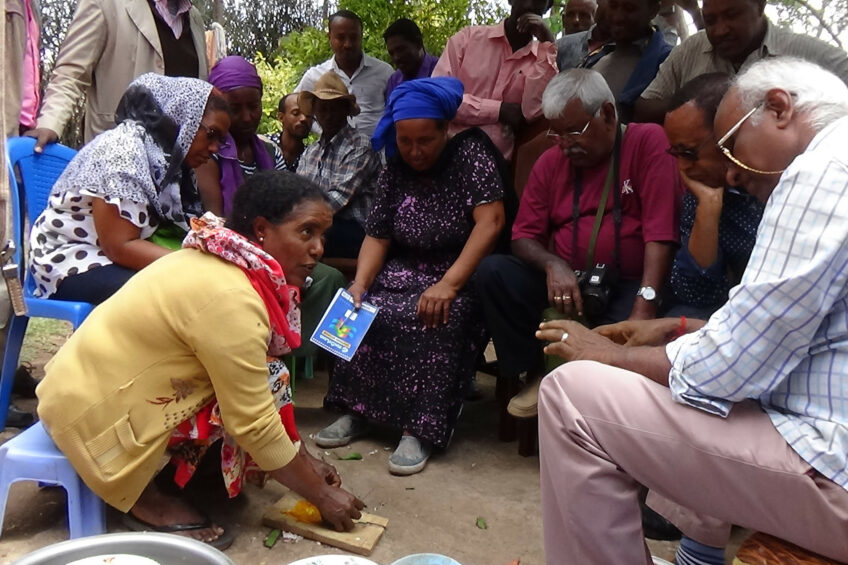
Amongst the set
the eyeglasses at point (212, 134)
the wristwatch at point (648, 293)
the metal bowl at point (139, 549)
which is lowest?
the metal bowl at point (139, 549)

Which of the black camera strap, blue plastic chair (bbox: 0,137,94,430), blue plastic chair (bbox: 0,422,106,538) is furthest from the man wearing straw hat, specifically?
blue plastic chair (bbox: 0,422,106,538)

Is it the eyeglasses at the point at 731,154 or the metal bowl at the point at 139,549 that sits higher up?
the eyeglasses at the point at 731,154

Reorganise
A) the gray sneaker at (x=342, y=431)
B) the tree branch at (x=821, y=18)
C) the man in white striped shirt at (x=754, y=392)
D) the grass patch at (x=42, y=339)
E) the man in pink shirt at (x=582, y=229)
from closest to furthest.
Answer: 1. the man in white striped shirt at (x=754, y=392)
2. the man in pink shirt at (x=582, y=229)
3. the gray sneaker at (x=342, y=431)
4. the grass patch at (x=42, y=339)
5. the tree branch at (x=821, y=18)

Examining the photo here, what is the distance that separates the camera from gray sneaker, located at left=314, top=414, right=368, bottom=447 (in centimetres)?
342

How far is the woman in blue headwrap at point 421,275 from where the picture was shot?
131 inches

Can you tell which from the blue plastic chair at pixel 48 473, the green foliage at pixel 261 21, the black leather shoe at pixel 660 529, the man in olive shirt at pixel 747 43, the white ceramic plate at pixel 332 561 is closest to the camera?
the white ceramic plate at pixel 332 561

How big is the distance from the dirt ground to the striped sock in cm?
33

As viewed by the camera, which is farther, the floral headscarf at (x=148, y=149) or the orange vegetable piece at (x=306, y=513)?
the floral headscarf at (x=148, y=149)

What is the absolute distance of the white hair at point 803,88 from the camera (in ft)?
5.20

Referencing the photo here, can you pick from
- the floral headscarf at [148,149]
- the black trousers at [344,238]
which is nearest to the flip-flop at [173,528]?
the floral headscarf at [148,149]

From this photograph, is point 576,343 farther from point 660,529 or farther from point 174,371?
point 174,371

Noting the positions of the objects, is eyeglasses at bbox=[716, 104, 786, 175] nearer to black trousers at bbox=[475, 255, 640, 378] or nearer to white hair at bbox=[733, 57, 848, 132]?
white hair at bbox=[733, 57, 848, 132]

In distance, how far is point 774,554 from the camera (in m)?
1.54

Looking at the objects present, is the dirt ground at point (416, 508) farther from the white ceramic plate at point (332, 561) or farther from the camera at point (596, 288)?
the camera at point (596, 288)
